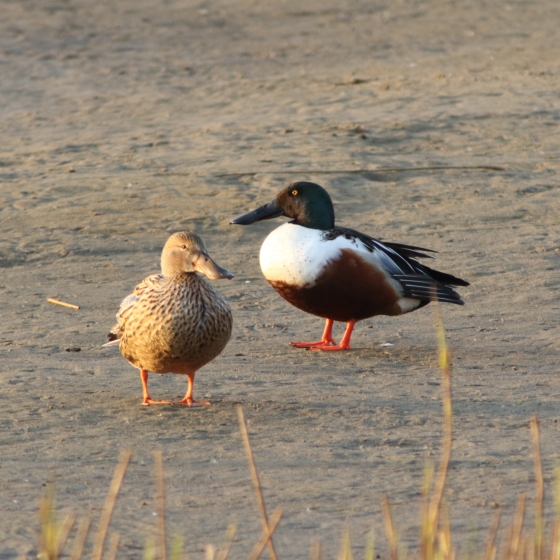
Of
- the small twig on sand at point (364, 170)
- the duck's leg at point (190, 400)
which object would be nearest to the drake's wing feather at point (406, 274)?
the duck's leg at point (190, 400)

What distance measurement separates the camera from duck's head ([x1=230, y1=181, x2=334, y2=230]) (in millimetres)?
7242

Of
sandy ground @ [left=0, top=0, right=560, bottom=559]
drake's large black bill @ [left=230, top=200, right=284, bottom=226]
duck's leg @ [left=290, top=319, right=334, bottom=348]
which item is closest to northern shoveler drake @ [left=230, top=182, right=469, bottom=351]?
duck's leg @ [left=290, top=319, right=334, bottom=348]

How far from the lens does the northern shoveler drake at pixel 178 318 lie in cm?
545

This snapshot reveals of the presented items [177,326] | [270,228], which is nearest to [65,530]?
[177,326]

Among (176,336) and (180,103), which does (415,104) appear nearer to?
(180,103)

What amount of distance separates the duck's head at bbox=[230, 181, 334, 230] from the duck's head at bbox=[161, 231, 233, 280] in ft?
5.53

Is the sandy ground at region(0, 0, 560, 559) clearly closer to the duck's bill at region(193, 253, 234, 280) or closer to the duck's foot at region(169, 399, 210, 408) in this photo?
the duck's foot at region(169, 399, 210, 408)

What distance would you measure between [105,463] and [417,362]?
239 centimetres

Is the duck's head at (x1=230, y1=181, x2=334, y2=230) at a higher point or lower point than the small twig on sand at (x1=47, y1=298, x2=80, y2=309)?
higher

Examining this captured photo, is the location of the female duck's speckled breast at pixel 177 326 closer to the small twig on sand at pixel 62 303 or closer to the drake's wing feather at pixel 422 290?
the drake's wing feather at pixel 422 290

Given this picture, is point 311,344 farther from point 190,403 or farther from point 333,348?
point 190,403

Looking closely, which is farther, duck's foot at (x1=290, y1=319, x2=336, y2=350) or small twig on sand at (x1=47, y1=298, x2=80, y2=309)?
small twig on sand at (x1=47, y1=298, x2=80, y2=309)

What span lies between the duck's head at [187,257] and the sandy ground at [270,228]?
71 cm

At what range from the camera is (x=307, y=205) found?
7266 mm
